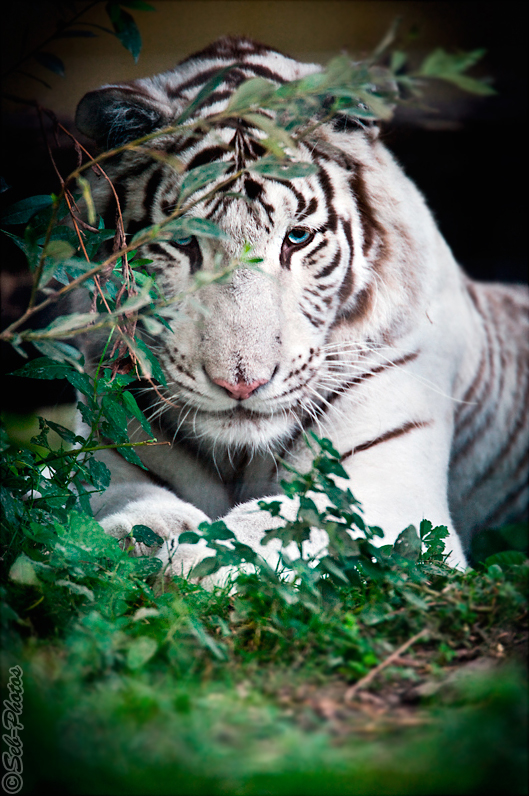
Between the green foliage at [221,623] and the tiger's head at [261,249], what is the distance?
0.87 feet

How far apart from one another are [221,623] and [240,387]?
617 mm

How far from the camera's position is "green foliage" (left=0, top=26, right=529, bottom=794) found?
63 centimetres

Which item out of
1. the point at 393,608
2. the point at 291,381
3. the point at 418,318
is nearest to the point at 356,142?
the point at 418,318

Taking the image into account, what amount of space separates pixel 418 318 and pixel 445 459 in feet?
1.48

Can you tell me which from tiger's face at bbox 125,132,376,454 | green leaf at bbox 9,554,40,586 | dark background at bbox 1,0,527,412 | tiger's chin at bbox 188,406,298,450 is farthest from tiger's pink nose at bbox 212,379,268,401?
dark background at bbox 1,0,527,412

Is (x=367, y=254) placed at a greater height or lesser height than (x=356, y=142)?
lesser

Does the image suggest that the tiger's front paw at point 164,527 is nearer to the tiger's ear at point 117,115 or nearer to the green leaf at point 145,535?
the green leaf at point 145,535

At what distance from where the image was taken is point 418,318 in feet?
6.45

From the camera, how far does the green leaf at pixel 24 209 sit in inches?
49.0

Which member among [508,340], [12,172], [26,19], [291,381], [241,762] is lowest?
[241,762]

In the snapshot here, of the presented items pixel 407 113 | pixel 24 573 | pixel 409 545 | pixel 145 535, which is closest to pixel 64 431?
pixel 145 535

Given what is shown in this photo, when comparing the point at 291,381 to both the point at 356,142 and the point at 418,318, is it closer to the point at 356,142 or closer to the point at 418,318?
the point at 418,318

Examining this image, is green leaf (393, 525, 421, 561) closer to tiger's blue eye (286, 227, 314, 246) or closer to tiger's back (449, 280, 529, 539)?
tiger's blue eye (286, 227, 314, 246)

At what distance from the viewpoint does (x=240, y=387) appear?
1.52 meters
